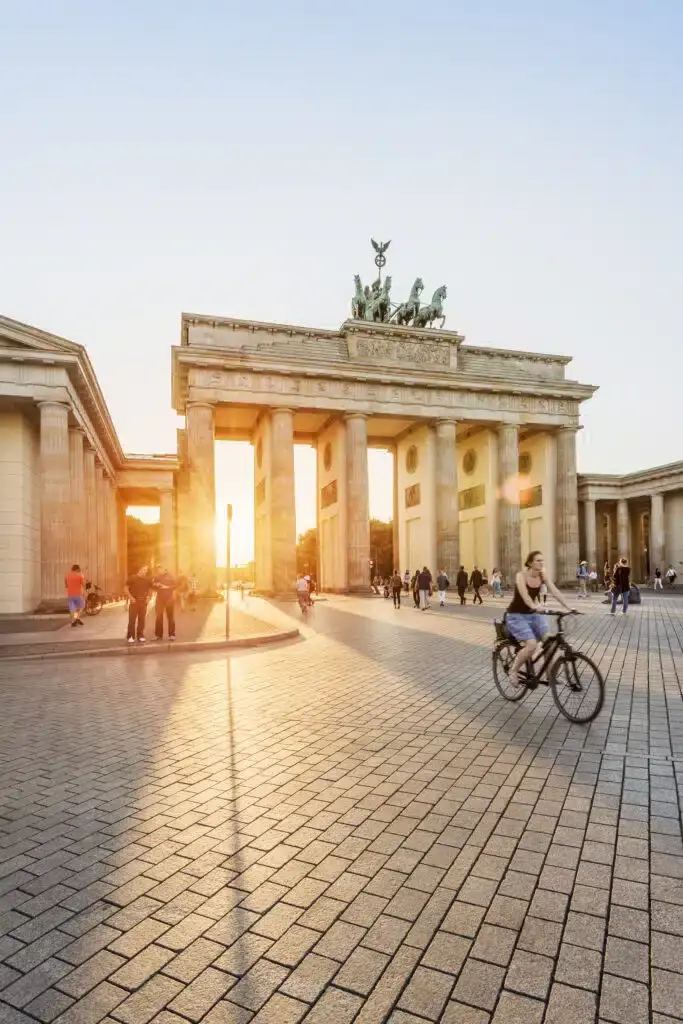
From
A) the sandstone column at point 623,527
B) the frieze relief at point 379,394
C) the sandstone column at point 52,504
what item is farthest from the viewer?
the sandstone column at point 623,527

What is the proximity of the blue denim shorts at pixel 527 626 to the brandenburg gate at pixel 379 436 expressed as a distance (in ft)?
97.8

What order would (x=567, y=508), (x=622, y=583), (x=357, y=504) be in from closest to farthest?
(x=622, y=583) → (x=357, y=504) → (x=567, y=508)

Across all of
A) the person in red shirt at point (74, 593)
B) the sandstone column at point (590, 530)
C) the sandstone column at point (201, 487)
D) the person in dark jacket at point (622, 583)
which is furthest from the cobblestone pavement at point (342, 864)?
the sandstone column at point (590, 530)

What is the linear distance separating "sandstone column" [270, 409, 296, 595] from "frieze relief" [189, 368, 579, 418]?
1736 millimetres

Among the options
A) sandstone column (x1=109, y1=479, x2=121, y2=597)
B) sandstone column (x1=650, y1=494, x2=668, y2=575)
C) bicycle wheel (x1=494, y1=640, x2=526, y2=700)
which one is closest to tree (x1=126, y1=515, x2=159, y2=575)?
sandstone column (x1=109, y1=479, x2=121, y2=597)

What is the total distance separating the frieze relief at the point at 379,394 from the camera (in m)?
38.8

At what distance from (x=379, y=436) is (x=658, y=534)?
902 inches

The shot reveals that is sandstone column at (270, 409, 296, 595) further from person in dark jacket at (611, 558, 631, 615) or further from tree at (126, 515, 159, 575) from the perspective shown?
tree at (126, 515, 159, 575)

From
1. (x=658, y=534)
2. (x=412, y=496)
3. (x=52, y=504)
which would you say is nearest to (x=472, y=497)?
(x=412, y=496)

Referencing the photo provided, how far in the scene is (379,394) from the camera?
42.0m

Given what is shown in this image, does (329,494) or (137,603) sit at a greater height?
(329,494)

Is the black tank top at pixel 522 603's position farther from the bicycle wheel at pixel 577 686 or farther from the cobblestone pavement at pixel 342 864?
the cobblestone pavement at pixel 342 864

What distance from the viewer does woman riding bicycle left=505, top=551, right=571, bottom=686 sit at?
760 centimetres

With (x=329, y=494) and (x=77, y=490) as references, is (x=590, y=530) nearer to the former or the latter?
(x=329, y=494)
